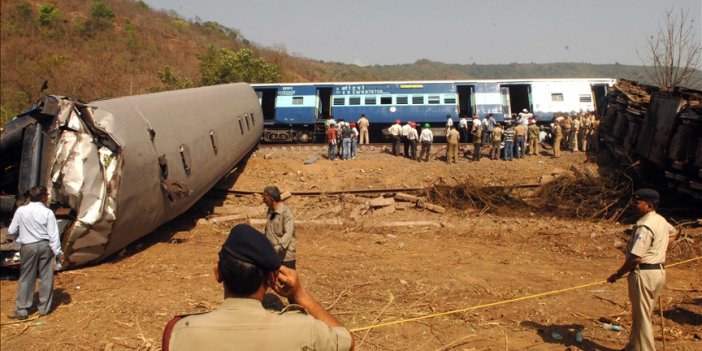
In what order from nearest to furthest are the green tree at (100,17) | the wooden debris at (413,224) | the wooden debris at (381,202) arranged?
the wooden debris at (413,224) → the wooden debris at (381,202) → the green tree at (100,17)

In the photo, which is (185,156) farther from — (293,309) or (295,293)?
(293,309)

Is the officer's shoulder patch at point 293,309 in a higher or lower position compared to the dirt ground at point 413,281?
higher

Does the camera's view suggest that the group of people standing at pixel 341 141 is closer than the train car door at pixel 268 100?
Yes

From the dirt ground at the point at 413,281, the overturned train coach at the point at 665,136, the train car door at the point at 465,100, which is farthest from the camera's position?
the train car door at the point at 465,100

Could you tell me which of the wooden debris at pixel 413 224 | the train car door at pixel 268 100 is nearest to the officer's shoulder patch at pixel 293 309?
the wooden debris at pixel 413 224

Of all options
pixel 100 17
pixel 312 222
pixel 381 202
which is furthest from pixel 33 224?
pixel 100 17

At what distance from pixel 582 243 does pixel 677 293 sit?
3584 mm

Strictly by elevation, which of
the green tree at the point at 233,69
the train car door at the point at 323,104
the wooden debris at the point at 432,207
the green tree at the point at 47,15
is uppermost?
the green tree at the point at 47,15

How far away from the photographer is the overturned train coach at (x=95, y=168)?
802 centimetres

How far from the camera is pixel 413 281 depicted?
27.9ft

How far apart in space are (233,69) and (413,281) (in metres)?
28.8

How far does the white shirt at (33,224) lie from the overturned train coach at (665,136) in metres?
12.2

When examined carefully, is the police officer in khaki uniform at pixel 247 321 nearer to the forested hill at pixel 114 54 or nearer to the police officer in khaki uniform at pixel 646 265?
the police officer in khaki uniform at pixel 646 265

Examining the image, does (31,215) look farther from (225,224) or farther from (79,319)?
(225,224)
